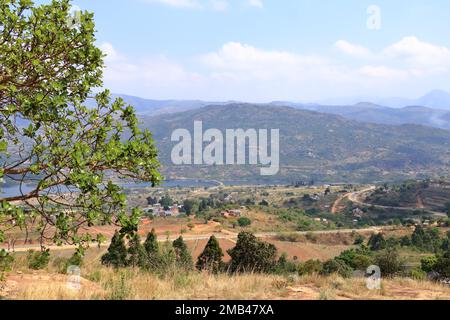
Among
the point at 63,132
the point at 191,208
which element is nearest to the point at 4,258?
the point at 63,132

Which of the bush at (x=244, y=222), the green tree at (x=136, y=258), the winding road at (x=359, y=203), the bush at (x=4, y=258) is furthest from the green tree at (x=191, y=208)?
the bush at (x=4, y=258)

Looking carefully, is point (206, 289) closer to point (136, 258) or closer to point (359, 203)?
point (136, 258)

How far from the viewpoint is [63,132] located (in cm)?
634

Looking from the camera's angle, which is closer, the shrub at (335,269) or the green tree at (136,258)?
the green tree at (136,258)

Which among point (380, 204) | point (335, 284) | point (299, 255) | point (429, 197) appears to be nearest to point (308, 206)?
point (380, 204)

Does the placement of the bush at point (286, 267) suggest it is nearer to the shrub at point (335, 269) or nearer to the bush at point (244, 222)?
the shrub at point (335, 269)

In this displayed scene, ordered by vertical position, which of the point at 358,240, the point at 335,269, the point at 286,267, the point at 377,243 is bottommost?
the point at 358,240

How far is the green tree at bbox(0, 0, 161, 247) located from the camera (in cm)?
578

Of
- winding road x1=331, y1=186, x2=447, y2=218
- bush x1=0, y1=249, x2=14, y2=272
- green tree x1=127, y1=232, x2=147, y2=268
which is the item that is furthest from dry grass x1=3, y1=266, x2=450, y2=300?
winding road x1=331, y1=186, x2=447, y2=218

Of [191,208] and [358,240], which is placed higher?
[358,240]

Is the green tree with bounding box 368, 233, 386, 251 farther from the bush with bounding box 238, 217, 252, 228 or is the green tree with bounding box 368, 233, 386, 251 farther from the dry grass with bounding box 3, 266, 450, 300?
the dry grass with bounding box 3, 266, 450, 300

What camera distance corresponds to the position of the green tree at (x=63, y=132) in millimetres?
5781

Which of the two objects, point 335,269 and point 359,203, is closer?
point 335,269
